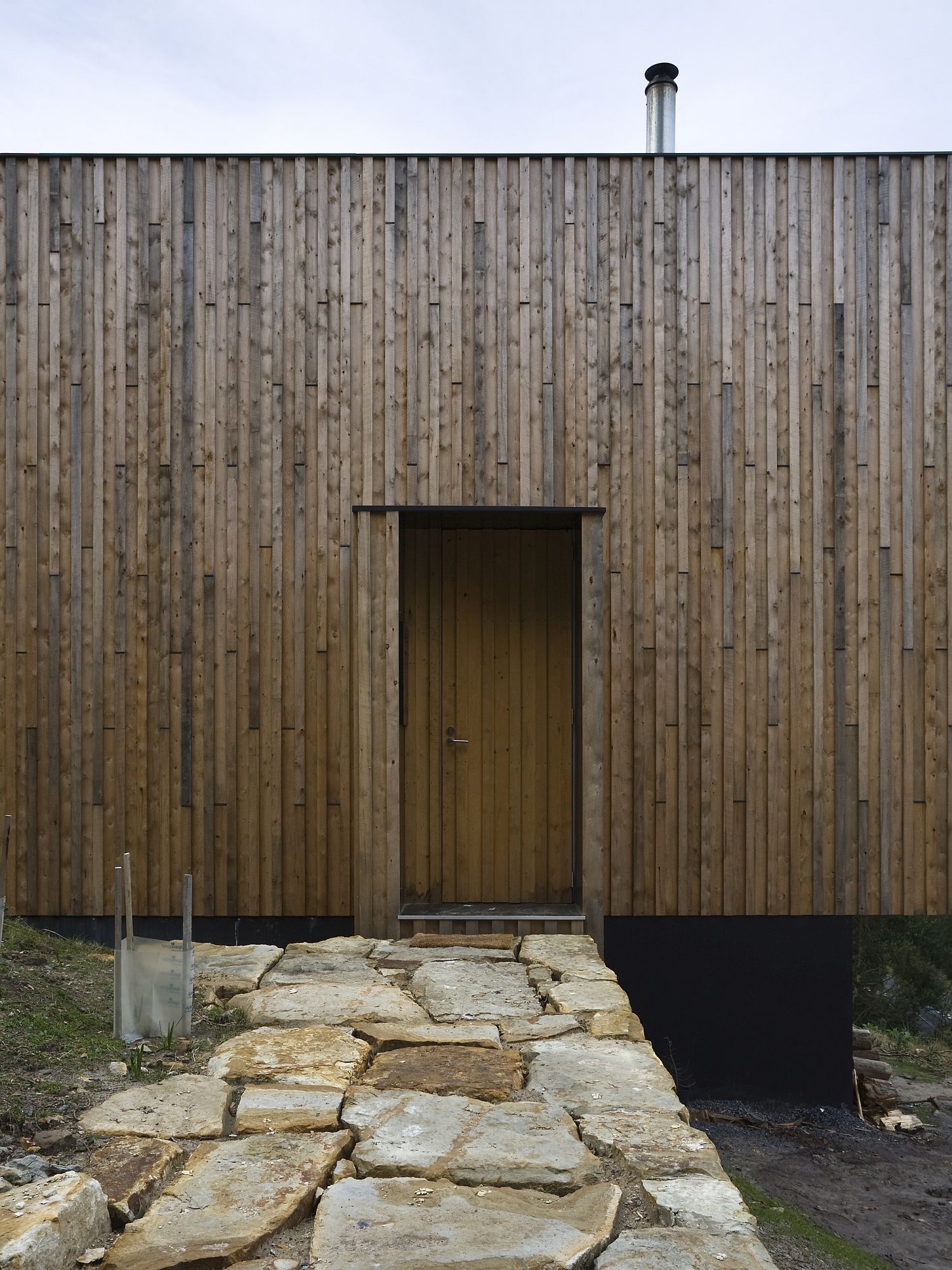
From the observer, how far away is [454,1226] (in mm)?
1922

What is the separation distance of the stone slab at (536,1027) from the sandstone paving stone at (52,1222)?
1506 millimetres

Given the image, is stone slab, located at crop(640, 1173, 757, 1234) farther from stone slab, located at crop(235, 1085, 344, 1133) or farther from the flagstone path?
stone slab, located at crop(235, 1085, 344, 1133)

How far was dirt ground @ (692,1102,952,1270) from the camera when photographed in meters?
4.66

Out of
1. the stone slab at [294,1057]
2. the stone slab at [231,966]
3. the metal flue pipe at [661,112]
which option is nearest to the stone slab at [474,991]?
the stone slab at [294,1057]

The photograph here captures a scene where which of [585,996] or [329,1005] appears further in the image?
[585,996]

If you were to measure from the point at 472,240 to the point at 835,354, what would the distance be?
6.63 feet

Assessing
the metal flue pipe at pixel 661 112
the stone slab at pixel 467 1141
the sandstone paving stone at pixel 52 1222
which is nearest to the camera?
the sandstone paving stone at pixel 52 1222

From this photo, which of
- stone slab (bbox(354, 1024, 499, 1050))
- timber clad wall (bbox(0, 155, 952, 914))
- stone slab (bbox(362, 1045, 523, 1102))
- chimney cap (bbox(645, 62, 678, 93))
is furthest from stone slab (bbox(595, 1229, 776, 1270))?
chimney cap (bbox(645, 62, 678, 93))

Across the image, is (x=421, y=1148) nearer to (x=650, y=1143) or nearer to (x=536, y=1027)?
(x=650, y=1143)

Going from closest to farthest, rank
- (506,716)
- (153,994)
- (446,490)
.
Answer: (153,994) < (446,490) < (506,716)

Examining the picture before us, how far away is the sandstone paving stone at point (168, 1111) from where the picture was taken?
2334mm

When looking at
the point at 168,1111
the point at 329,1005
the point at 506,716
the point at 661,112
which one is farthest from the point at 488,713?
the point at 168,1111

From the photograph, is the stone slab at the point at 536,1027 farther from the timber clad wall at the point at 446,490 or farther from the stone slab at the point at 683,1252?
the timber clad wall at the point at 446,490

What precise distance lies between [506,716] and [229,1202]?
420cm
